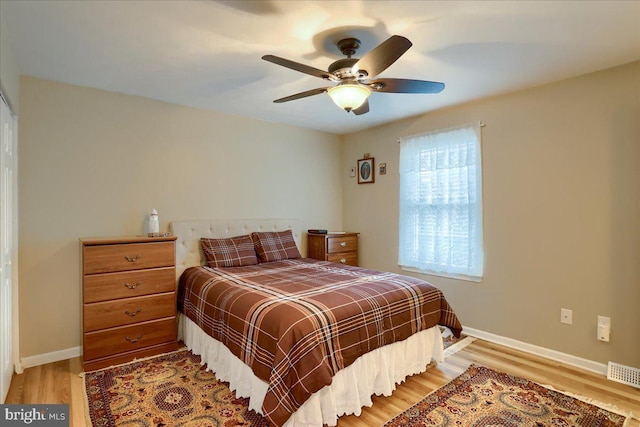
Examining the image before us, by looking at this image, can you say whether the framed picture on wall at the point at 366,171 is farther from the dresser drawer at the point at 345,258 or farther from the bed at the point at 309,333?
the bed at the point at 309,333

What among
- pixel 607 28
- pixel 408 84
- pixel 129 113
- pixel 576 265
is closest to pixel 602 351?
pixel 576 265

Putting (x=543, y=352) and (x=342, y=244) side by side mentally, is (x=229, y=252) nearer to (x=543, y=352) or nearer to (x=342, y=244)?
(x=342, y=244)

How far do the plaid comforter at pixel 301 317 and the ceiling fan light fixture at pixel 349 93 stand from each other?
4.17 ft

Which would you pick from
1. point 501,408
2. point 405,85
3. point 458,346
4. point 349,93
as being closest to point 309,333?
point 501,408

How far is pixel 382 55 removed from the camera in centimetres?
176

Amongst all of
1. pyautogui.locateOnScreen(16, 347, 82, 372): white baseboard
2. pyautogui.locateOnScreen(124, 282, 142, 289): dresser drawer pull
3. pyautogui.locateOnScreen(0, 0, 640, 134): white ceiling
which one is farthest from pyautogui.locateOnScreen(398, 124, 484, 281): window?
pyautogui.locateOnScreen(16, 347, 82, 372): white baseboard

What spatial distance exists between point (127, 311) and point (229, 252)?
103cm

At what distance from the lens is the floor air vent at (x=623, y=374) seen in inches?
95.0

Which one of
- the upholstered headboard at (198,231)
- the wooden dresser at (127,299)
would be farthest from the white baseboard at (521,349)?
the upholstered headboard at (198,231)

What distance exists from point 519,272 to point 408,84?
2105mm

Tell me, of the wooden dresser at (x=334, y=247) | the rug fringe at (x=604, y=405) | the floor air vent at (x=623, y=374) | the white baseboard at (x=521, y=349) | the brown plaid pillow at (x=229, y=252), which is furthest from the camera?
the wooden dresser at (x=334, y=247)

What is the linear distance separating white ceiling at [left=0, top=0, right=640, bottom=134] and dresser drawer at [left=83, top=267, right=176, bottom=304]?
1.61 m

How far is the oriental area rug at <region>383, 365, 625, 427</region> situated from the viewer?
6.47 feet

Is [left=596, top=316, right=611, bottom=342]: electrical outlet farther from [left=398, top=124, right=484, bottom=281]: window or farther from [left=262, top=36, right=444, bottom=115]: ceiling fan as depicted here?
[left=262, top=36, right=444, bottom=115]: ceiling fan
